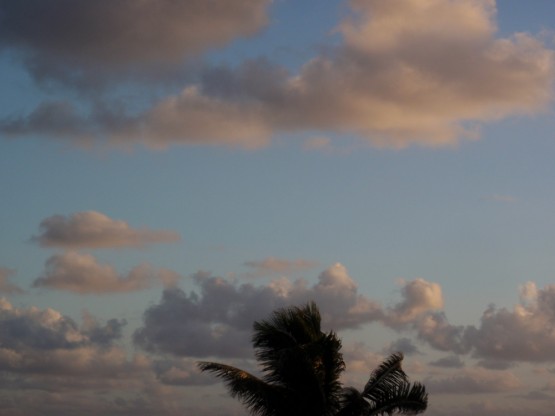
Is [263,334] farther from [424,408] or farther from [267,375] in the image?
[424,408]

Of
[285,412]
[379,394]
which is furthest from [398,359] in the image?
[285,412]

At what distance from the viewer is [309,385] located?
201 ft

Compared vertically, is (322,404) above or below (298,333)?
below

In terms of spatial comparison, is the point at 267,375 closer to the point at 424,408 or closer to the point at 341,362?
the point at 341,362

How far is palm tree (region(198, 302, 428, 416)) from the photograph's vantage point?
200ft

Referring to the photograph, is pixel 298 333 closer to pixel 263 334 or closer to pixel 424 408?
pixel 263 334

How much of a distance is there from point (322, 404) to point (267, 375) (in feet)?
11.3

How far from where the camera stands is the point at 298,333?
6325cm

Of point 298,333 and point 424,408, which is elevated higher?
point 298,333

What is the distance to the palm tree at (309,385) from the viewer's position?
6081 centimetres

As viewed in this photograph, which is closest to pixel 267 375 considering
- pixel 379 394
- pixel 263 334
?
pixel 263 334

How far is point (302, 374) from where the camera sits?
200 feet

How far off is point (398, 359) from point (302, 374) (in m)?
5.31

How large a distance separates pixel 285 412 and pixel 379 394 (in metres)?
4.97
